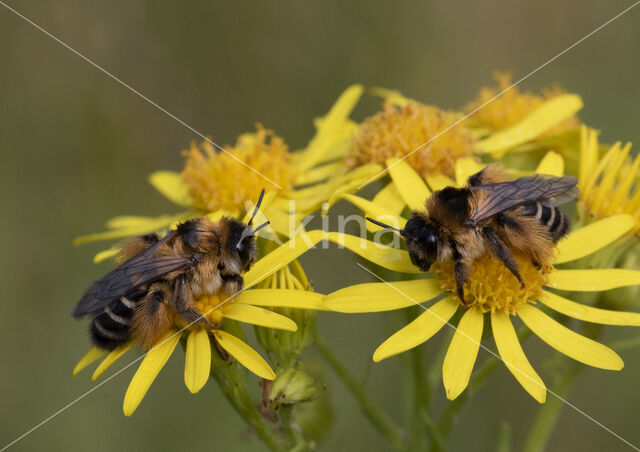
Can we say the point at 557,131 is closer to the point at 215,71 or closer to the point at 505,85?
the point at 505,85

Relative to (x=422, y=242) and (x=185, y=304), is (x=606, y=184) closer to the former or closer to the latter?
(x=422, y=242)

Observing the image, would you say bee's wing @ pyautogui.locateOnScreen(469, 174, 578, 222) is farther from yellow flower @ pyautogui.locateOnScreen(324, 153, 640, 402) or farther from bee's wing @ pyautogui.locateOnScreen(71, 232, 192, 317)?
bee's wing @ pyautogui.locateOnScreen(71, 232, 192, 317)

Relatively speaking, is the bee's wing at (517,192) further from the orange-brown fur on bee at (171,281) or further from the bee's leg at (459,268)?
the orange-brown fur on bee at (171,281)

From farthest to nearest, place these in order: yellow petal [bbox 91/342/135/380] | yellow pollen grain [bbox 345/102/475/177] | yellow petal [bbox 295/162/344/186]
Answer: yellow petal [bbox 295/162/344/186], yellow pollen grain [bbox 345/102/475/177], yellow petal [bbox 91/342/135/380]

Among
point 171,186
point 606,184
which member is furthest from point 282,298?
point 171,186

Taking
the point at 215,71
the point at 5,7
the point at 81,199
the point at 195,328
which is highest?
the point at 5,7

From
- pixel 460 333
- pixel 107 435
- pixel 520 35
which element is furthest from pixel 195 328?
pixel 520 35

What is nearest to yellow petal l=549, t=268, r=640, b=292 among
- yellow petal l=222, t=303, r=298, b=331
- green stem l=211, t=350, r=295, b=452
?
yellow petal l=222, t=303, r=298, b=331
